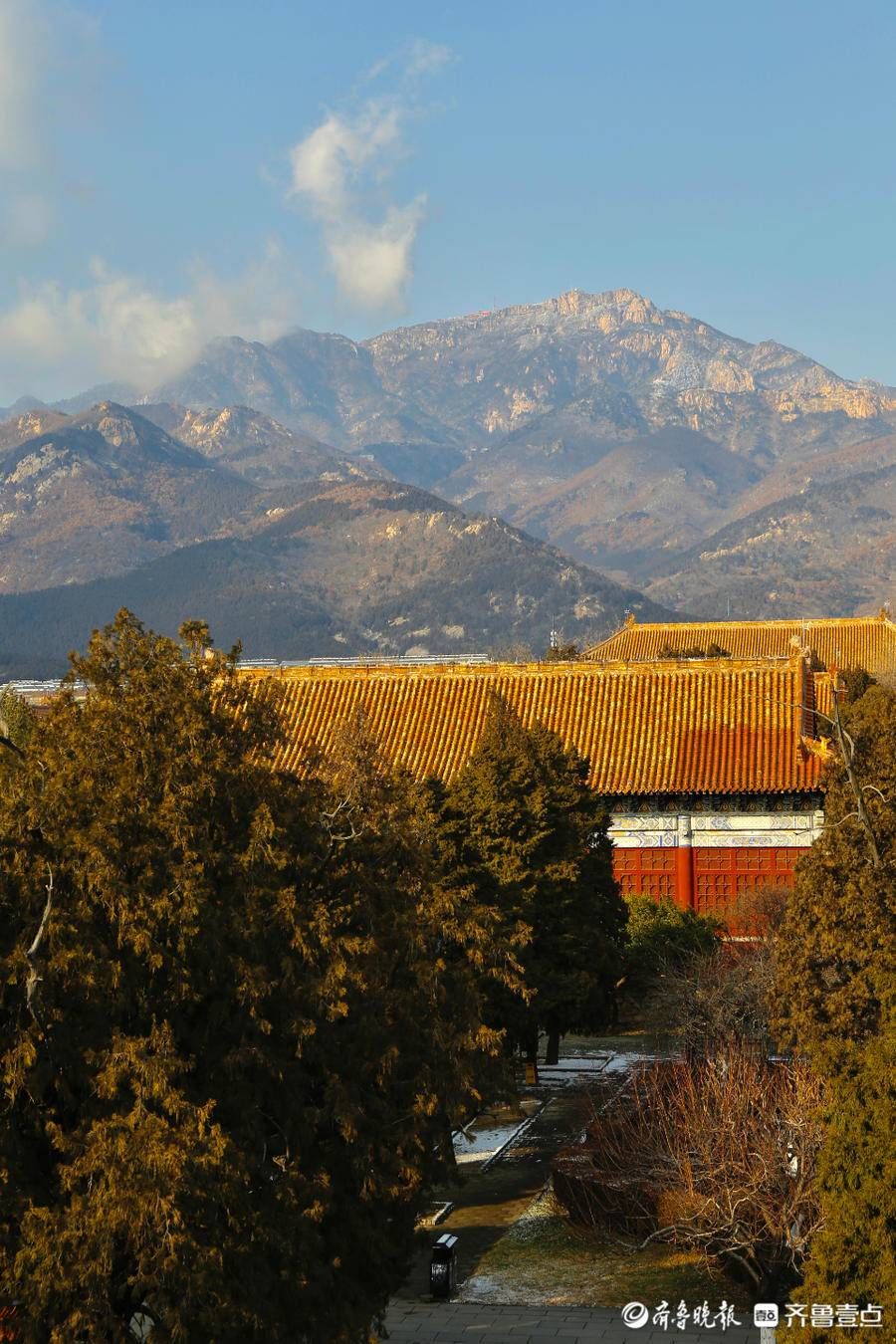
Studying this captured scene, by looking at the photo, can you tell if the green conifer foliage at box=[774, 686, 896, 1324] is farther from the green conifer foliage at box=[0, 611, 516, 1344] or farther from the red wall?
the red wall

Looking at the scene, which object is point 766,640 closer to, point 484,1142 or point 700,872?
point 700,872

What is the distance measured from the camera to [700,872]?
117 ft

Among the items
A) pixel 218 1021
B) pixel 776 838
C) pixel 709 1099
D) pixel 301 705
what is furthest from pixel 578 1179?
pixel 301 705

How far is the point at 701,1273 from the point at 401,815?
6.59 meters

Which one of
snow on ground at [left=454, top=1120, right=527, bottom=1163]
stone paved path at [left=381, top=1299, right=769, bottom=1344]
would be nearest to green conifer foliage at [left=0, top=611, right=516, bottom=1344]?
stone paved path at [left=381, top=1299, right=769, bottom=1344]

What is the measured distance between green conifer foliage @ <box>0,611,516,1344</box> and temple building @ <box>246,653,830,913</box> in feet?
62.7

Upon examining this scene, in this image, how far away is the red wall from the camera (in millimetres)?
35250

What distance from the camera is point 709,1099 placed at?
18.9 meters

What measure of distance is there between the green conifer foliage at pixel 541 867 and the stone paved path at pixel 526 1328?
Result: 21.1 ft

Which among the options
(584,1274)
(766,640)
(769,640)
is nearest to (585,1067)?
(584,1274)

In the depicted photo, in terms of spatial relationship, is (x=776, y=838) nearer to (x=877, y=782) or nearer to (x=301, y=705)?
(x=301, y=705)

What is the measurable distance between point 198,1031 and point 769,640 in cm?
6299

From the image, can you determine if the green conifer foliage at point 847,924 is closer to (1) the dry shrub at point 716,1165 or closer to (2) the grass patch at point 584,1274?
(1) the dry shrub at point 716,1165

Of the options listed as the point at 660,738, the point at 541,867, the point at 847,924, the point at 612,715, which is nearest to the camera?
the point at 847,924
